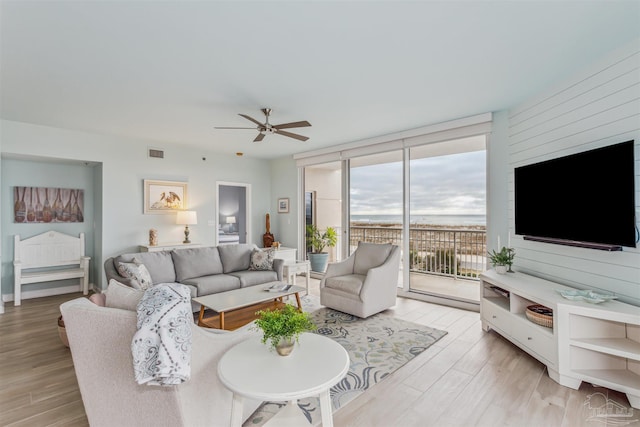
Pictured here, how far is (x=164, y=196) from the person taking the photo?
218 inches

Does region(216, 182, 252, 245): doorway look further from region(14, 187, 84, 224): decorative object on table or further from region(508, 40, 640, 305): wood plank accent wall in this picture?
region(508, 40, 640, 305): wood plank accent wall

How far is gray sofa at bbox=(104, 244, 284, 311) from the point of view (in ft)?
12.9

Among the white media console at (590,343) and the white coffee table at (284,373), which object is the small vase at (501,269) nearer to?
the white media console at (590,343)

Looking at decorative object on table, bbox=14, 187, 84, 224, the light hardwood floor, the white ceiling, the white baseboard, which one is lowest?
the light hardwood floor

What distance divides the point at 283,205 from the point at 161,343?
574 cm

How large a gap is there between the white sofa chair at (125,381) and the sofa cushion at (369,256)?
2895mm

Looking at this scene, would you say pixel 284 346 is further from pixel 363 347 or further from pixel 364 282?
pixel 364 282

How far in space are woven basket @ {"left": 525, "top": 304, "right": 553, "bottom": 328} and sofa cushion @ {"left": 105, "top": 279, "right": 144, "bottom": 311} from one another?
9.84ft

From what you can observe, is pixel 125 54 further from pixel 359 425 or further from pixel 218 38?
pixel 359 425

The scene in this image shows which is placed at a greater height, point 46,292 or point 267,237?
point 267,237

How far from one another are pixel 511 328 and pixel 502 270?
2.30 ft

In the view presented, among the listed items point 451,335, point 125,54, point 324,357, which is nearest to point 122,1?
point 125,54

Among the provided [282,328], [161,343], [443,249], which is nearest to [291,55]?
[282,328]

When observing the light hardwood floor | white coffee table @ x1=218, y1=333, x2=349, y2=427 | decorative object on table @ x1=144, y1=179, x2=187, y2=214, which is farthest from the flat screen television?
decorative object on table @ x1=144, y1=179, x2=187, y2=214
